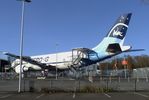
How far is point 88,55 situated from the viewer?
76.8m

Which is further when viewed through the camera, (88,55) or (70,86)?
(88,55)

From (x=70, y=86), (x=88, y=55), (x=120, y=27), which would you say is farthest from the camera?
(x=88, y=55)

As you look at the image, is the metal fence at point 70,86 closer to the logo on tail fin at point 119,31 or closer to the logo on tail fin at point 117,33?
the logo on tail fin at point 119,31

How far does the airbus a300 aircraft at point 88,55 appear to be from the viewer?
228ft

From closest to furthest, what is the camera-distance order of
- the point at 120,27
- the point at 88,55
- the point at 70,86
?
the point at 70,86, the point at 120,27, the point at 88,55

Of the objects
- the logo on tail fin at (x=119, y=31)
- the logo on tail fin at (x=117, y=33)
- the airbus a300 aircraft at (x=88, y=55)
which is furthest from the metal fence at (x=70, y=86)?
the logo on tail fin at (x=117, y=33)

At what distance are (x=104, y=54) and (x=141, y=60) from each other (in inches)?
4827

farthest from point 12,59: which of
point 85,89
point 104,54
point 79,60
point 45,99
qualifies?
point 45,99

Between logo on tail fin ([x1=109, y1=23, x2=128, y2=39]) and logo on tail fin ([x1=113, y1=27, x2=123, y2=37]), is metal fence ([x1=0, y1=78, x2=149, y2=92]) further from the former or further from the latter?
logo on tail fin ([x1=113, y1=27, x2=123, y2=37])

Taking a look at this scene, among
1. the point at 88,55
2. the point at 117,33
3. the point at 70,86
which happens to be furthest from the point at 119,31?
the point at 70,86

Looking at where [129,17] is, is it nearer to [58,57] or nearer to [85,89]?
[58,57]

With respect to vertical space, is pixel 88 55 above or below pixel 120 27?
below

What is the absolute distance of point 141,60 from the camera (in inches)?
7579

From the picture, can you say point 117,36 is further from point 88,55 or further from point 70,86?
point 70,86
